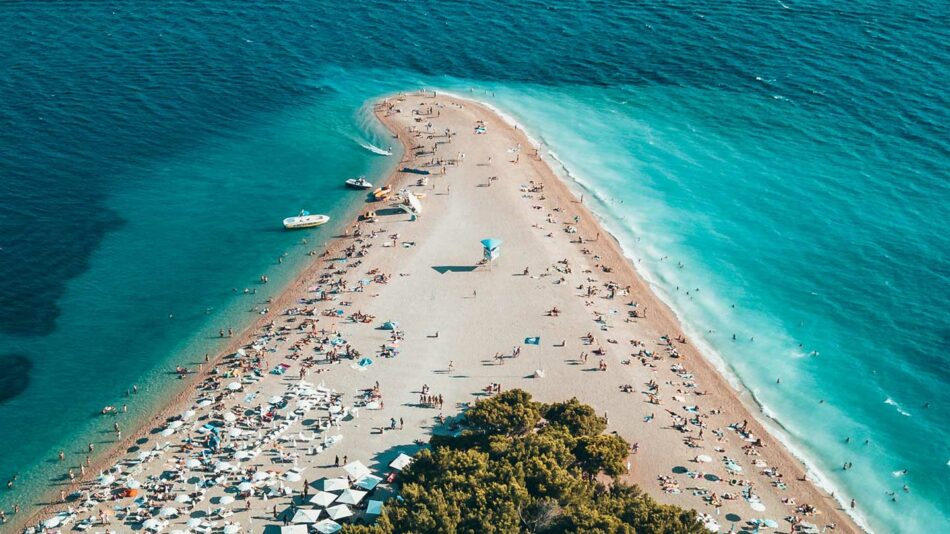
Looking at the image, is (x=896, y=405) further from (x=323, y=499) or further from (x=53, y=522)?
(x=53, y=522)

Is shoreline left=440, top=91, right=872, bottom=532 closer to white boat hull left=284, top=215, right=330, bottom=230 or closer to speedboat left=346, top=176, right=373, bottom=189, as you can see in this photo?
speedboat left=346, top=176, right=373, bottom=189

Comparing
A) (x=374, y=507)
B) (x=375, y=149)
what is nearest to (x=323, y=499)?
(x=374, y=507)

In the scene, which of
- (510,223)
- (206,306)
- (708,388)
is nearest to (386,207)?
(510,223)

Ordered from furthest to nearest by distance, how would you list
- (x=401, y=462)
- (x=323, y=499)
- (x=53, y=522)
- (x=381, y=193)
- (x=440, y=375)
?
(x=381, y=193) → (x=440, y=375) → (x=401, y=462) → (x=323, y=499) → (x=53, y=522)

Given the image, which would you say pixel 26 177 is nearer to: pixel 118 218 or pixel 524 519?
pixel 118 218

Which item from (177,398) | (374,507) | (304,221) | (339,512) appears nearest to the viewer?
(374,507)

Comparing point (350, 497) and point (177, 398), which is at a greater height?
point (350, 497)
